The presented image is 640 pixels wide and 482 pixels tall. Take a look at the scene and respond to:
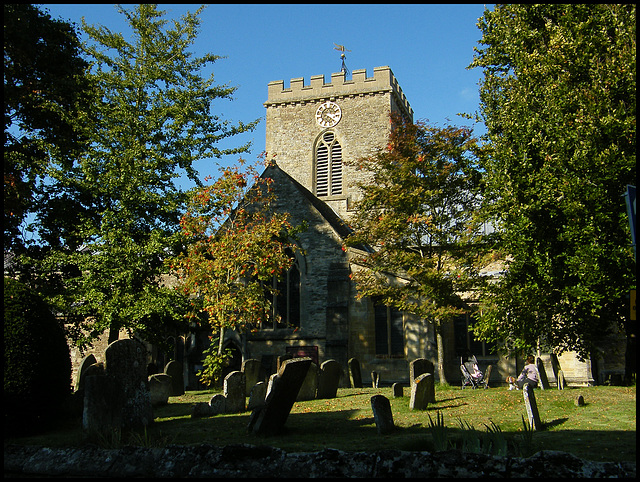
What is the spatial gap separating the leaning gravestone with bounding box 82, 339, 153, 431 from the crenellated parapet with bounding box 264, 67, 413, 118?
2849cm

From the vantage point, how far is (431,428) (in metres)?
→ 7.40

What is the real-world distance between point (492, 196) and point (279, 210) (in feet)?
37.7

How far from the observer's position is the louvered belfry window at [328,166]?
117 feet

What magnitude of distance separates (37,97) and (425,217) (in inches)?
522

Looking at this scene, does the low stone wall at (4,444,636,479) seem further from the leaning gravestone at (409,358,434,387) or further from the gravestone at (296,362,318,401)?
the leaning gravestone at (409,358,434,387)

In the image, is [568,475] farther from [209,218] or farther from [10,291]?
[209,218]

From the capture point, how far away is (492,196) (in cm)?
1667

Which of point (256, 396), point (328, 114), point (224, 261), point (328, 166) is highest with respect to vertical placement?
point (328, 114)

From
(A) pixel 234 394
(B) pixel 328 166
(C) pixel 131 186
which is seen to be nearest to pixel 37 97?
(C) pixel 131 186

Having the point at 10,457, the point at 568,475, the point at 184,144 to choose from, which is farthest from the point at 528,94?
the point at 10,457

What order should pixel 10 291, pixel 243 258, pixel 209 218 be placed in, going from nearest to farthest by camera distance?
1. pixel 10 291
2. pixel 243 258
3. pixel 209 218

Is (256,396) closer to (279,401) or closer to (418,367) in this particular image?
(279,401)

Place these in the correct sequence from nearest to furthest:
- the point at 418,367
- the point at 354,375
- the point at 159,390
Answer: the point at 159,390 < the point at 418,367 < the point at 354,375

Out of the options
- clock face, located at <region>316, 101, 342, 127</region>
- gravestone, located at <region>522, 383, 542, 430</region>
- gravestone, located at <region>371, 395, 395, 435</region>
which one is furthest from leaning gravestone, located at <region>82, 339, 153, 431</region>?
clock face, located at <region>316, 101, 342, 127</region>
